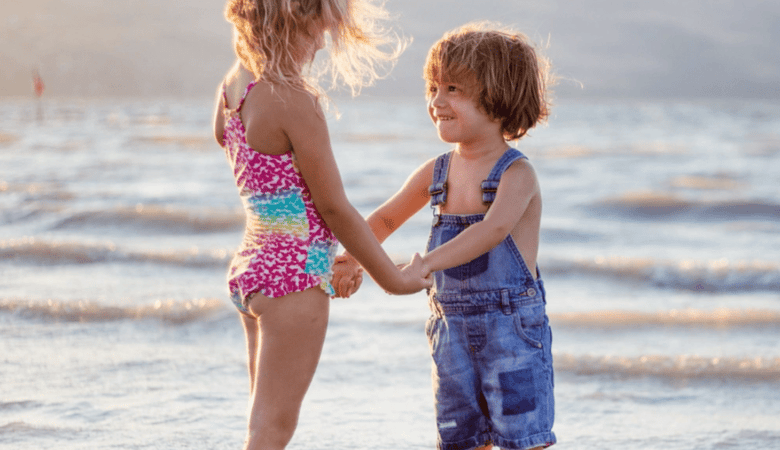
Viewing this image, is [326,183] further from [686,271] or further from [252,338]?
[686,271]

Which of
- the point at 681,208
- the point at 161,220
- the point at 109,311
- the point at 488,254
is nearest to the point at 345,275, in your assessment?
the point at 488,254

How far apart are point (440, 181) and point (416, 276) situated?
1.19 feet

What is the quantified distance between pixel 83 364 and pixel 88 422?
84 centimetres

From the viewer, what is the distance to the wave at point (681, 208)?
10203mm

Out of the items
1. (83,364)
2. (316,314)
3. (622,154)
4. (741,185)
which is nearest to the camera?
(316,314)

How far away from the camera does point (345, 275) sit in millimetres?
2201

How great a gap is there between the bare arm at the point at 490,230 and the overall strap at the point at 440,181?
20 centimetres

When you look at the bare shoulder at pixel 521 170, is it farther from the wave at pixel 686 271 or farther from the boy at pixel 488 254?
the wave at pixel 686 271

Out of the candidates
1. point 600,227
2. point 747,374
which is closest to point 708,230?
point 600,227

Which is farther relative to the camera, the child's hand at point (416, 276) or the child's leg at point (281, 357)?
the child's hand at point (416, 276)

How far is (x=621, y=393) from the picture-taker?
3.90m

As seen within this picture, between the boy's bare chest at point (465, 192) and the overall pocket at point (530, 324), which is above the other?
the boy's bare chest at point (465, 192)

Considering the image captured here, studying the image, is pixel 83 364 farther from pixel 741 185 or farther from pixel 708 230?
pixel 741 185

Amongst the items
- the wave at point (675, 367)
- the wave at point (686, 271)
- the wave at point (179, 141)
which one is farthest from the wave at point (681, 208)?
the wave at point (179, 141)
